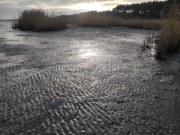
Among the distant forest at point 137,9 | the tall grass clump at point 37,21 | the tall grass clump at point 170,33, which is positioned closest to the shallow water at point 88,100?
the tall grass clump at point 170,33

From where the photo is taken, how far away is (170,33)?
3.01 meters

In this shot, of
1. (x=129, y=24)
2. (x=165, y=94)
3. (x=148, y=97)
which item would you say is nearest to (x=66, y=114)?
(x=148, y=97)

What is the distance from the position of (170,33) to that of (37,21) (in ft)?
22.4

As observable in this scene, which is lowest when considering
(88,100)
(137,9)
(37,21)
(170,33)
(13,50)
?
(88,100)

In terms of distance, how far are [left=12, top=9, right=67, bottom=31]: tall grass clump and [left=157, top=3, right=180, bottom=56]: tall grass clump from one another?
6.28 m

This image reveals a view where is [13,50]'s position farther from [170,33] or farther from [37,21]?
[37,21]

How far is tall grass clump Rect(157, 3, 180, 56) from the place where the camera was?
2838mm

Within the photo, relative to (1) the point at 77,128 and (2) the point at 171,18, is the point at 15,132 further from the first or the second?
(2) the point at 171,18

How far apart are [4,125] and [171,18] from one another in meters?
3.23

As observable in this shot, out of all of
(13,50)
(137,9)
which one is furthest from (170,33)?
(137,9)

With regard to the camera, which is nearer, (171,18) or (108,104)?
(108,104)

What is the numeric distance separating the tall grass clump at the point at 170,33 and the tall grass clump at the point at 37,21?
6279 millimetres

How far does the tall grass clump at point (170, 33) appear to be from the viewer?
284 cm

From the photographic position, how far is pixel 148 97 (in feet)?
4.36
